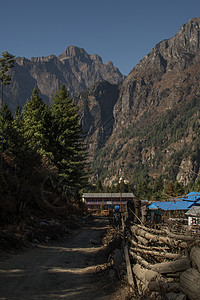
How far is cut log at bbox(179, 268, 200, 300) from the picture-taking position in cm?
491

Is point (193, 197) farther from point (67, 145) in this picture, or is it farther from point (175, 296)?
point (67, 145)

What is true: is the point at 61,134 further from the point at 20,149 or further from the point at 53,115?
the point at 20,149

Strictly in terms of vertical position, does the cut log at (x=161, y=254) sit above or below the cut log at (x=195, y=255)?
below

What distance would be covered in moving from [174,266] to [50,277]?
4837 millimetres

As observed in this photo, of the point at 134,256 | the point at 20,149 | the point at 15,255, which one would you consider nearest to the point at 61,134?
the point at 20,149

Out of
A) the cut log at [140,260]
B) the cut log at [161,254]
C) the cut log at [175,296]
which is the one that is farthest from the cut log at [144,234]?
the cut log at [175,296]

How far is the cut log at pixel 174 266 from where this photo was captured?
18.5 ft

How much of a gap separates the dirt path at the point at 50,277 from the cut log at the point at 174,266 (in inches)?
82.2

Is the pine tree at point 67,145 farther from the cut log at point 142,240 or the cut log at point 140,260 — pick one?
the cut log at point 140,260

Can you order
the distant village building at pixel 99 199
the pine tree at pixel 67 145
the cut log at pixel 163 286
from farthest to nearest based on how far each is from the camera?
the distant village building at pixel 99 199 → the pine tree at pixel 67 145 → the cut log at pixel 163 286

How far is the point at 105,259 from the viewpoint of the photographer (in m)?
12.0

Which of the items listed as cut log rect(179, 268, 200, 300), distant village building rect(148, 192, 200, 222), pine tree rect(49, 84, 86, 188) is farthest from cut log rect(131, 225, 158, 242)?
pine tree rect(49, 84, 86, 188)

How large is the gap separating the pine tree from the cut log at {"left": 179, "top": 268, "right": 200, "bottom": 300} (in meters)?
24.9

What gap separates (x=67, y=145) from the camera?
31.9 meters
